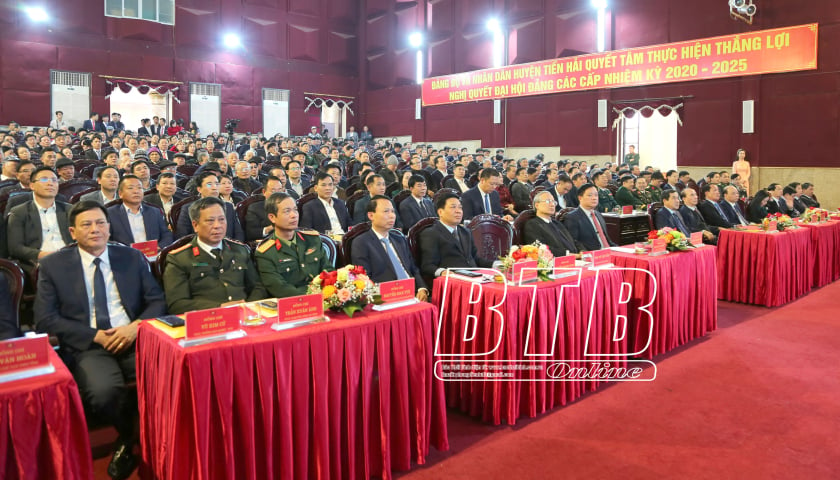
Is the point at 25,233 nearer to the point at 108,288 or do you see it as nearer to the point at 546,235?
the point at 108,288

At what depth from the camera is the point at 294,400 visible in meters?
1.98

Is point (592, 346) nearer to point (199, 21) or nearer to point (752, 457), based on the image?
point (752, 457)

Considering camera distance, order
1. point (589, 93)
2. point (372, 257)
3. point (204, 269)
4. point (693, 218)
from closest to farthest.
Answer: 1. point (204, 269)
2. point (372, 257)
3. point (693, 218)
4. point (589, 93)

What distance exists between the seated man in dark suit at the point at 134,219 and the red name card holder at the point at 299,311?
2211mm

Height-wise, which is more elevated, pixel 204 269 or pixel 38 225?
pixel 38 225

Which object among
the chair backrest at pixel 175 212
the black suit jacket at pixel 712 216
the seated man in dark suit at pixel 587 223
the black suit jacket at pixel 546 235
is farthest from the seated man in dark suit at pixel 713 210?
the chair backrest at pixel 175 212

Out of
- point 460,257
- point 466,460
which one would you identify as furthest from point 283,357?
point 460,257

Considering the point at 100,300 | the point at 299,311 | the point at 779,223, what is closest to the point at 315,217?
the point at 100,300

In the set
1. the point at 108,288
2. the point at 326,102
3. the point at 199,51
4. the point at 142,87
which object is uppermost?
the point at 199,51

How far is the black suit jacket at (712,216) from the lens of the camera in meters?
5.45

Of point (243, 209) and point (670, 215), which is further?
point (670, 215)

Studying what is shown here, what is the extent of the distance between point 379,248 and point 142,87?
15118mm

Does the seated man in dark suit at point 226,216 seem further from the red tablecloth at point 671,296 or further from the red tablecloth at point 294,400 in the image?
the red tablecloth at point 671,296

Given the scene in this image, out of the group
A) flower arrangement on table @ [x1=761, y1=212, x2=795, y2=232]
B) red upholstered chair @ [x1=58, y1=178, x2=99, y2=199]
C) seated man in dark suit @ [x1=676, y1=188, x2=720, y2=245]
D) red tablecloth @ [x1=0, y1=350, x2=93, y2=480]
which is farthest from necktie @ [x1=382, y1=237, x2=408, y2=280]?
flower arrangement on table @ [x1=761, y1=212, x2=795, y2=232]
